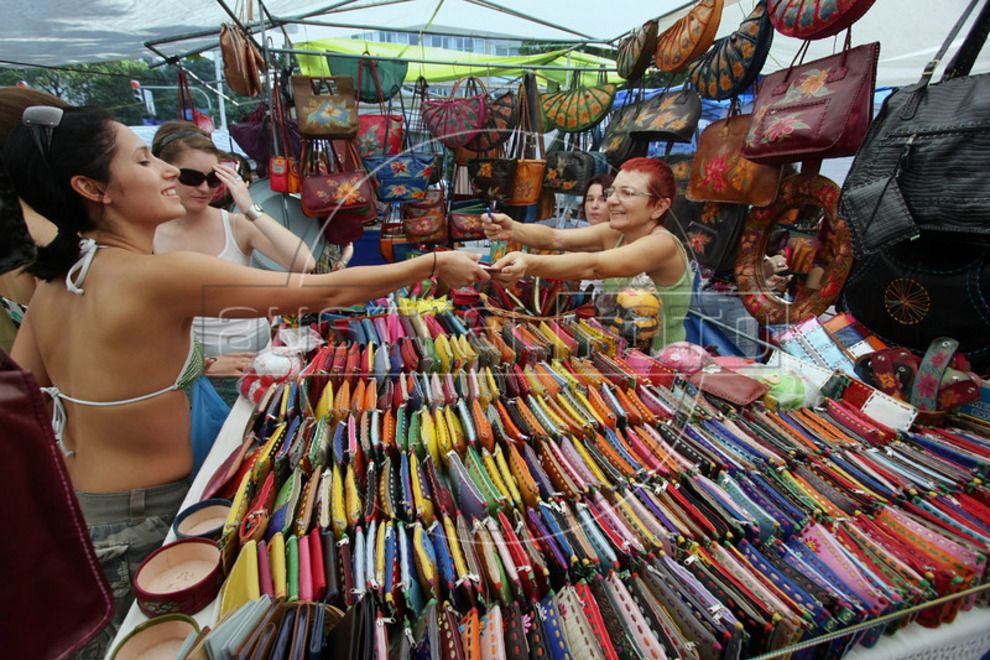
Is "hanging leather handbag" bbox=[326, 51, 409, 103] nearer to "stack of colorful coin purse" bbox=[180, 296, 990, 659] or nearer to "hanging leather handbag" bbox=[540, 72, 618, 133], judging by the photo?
"hanging leather handbag" bbox=[540, 72, 618, 133]

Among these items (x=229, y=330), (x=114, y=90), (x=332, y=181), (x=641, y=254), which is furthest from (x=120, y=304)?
(x=114, y=90)

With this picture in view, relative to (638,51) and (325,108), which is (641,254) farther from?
(325,108)

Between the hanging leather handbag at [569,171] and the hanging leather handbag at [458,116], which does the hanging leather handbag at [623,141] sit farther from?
the hanging leather handbag at [458,116]

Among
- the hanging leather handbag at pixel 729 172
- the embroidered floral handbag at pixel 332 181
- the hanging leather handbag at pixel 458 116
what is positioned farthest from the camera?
the hanging leather handbag at pixel 458 116

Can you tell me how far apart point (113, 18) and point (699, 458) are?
22.1 feet

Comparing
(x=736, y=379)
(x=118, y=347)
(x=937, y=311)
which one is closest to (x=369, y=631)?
(x=118, y=347)

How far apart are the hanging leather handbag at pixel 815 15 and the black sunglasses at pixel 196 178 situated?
129 inches

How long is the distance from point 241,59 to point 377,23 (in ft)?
9.15

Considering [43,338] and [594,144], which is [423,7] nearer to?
[594,144]

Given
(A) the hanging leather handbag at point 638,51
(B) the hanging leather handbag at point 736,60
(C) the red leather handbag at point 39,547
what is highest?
(A) the hanging leather handbag at point 638,51

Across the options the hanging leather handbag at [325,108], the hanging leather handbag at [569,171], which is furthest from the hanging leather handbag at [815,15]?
the hanging leather handbag at [325,108]

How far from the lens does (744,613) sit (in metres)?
1.11

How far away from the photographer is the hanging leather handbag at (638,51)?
11.4 ft

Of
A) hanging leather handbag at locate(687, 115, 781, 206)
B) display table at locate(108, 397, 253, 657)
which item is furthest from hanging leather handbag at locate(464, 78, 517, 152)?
display table at locate(108, 397, 253, 657)
